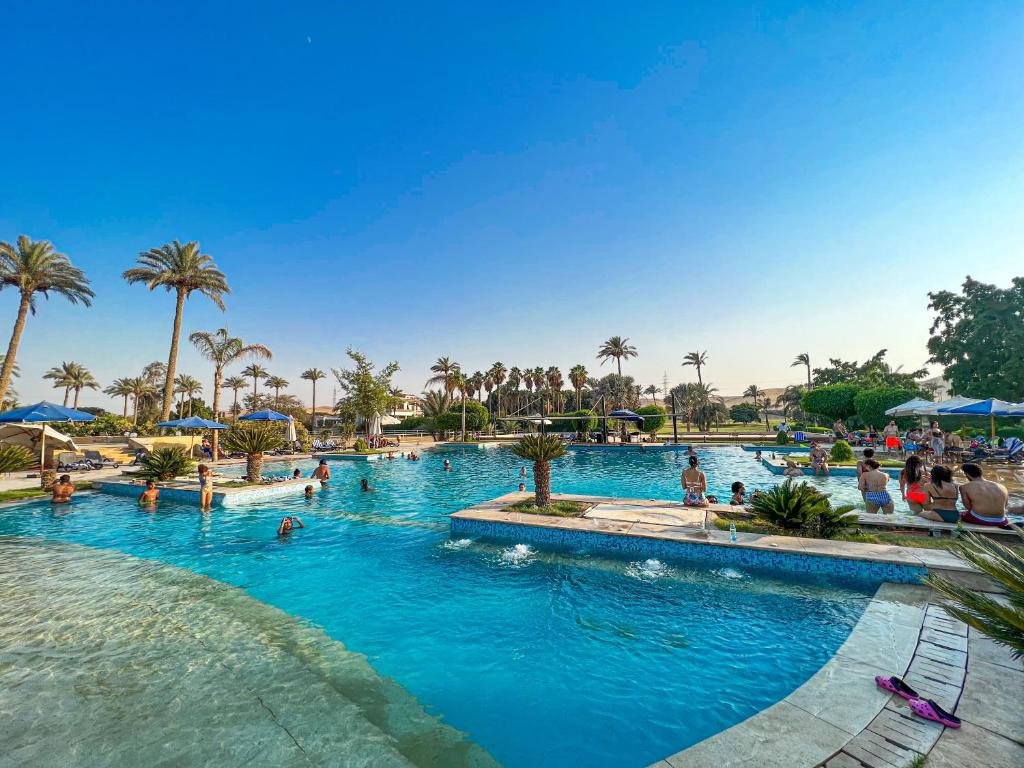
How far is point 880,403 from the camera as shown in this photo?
32875mm

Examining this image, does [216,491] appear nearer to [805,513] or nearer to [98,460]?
[98,460]

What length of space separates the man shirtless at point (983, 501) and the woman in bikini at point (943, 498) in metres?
0.34

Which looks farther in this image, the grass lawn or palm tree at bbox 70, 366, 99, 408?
palm tree at bbox 70, 366, 99, 408

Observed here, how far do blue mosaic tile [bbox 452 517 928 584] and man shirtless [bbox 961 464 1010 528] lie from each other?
9.14 ft

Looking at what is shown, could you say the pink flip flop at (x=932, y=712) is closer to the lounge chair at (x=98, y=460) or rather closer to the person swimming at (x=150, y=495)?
the person swimming at (x=150, y=495)

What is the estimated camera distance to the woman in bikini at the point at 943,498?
8727mm

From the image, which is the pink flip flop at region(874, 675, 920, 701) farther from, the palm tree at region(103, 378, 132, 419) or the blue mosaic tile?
the palm tree at region(103, 378, 132, 419)

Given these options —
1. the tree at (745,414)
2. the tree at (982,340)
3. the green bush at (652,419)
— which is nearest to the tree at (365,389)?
the green bush at (652,419)

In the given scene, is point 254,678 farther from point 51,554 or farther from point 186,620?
point 51,554

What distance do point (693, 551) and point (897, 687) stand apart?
4.78 m

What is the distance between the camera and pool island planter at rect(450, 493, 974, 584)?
7.08 m

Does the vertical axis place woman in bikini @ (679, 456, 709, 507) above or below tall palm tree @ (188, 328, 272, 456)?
below

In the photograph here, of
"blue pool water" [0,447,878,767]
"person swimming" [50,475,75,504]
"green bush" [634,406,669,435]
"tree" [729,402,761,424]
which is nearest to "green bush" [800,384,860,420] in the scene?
"green bush" [634,406,669,435]

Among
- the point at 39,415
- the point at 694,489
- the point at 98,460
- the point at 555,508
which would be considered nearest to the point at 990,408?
the point at 694,489
